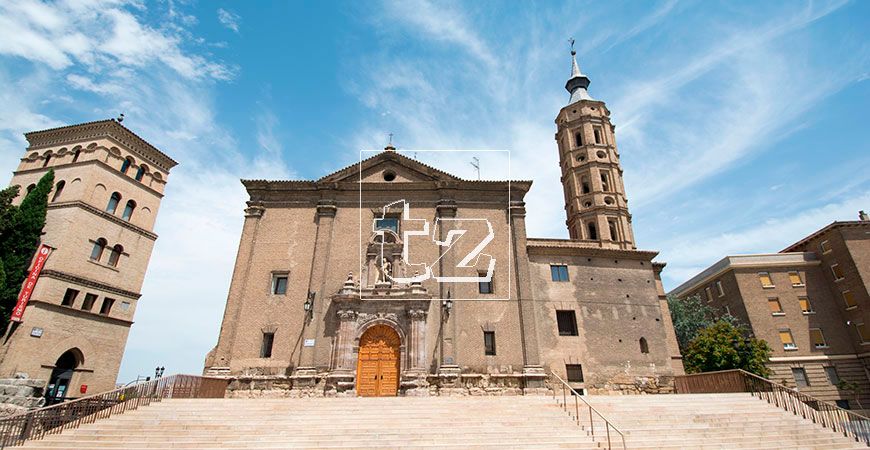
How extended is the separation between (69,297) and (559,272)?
93.1 feet

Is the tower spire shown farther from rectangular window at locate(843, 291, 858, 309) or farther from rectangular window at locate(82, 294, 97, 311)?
rectangular window at locate(82, 294, 97, 311)

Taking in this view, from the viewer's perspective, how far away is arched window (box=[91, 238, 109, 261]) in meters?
26.7

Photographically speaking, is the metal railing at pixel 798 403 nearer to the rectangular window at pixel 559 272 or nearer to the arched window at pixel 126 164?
the rectangular window at pixel 559 272

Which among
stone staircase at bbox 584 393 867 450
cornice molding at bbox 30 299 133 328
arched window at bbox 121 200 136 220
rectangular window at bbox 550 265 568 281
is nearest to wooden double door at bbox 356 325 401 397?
stone staircase at bbox 584 393 867 450

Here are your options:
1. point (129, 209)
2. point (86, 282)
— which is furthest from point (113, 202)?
point (86, 282)

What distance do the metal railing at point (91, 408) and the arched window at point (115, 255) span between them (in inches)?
614

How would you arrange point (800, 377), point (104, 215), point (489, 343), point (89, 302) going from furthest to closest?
point (800, 377), point (104, 215), point (89, 302), point (489, 343)

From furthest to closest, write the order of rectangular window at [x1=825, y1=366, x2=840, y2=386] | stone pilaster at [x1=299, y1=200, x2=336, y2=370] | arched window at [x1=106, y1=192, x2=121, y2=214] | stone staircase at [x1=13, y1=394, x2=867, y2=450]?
rectangular window at [x1=825, y1=366, x2=840, y2=386] < arched window at [x1=106, y1=192, x2=121, y2=214] < stone pilaster at [x1=299, y1=200, x2=336, y2=370] < stone staircase at [x1=13, y1=394, x2=867, y2=450]

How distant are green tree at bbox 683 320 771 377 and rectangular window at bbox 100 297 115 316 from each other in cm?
3721

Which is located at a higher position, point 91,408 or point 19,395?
point 19,395

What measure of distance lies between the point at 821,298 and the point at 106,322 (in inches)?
2005

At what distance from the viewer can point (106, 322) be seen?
26.7m

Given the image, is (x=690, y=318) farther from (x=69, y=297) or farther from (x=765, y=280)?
(x=69, y=297)

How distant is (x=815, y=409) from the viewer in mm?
14461
